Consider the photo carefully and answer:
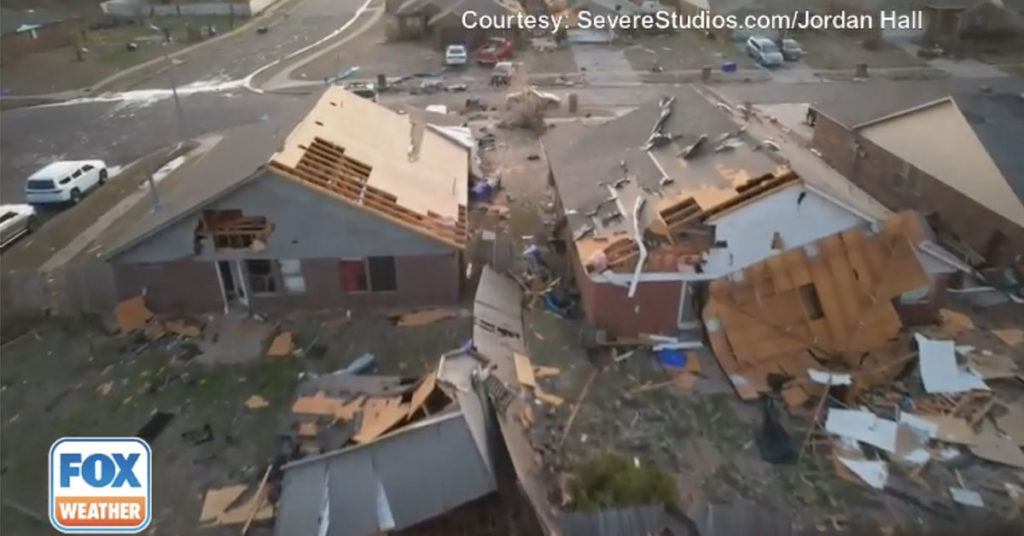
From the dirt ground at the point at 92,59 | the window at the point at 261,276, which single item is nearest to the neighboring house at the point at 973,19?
the window at the point at 261,276

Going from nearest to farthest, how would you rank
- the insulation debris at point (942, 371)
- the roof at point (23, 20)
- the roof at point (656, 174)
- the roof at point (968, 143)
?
the insulation debris at point (942, 371) → the roof at point (656, 174) → the roof at point (968, 143) → the roof at point (23, 20)

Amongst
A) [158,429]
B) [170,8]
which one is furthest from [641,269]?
[170,8]

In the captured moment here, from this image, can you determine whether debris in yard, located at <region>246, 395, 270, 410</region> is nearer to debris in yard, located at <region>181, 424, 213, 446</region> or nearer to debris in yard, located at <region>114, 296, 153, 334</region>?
debris in yard, located at <region>181, 424, 213, 446</region>

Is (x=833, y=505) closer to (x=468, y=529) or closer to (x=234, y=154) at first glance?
(x=468, y=529)

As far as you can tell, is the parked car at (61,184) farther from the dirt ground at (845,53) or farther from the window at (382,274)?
the dirt ground at (845,53)

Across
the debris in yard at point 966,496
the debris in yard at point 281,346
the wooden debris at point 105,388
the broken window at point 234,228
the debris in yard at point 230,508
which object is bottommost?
the debris in yard at point 966,496

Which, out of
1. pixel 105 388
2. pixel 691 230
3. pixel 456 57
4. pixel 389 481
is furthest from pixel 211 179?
pixel 456 57
